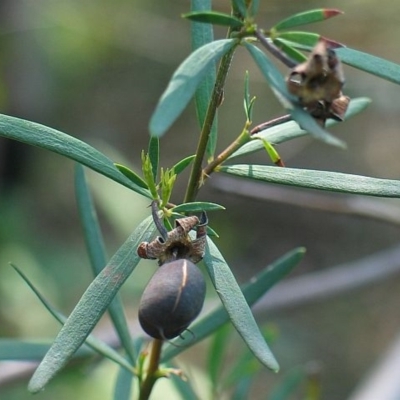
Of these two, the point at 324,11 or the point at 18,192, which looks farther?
the point at 18,192

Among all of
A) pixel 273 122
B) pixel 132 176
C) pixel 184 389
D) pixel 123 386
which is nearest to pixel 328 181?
A: pixel 273 122

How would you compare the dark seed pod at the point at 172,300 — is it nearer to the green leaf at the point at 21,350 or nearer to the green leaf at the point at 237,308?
the green leaf at the point at 237,308

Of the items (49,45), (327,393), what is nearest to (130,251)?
(327,393)

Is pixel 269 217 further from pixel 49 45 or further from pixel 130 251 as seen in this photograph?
pixel 130 251

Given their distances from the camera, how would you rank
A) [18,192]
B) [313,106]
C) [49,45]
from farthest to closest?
[49,45]
[18,192]
[313,106]

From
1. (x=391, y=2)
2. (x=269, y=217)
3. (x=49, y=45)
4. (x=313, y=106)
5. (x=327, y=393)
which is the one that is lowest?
(x=327, y=393)

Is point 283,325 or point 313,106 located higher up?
point 313,106

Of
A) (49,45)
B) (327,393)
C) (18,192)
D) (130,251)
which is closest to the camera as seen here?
(130,251)
